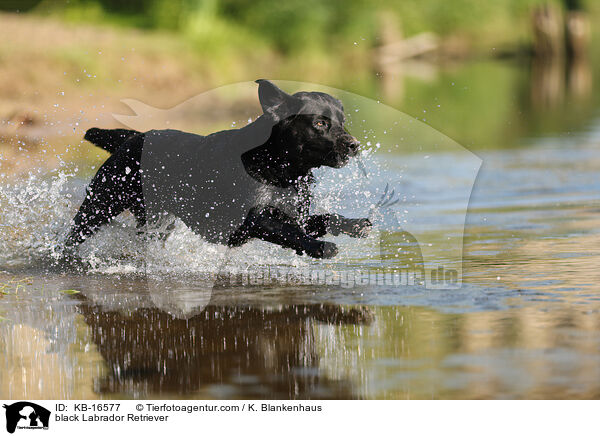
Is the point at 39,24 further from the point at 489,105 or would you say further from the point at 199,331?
the point at 199,331

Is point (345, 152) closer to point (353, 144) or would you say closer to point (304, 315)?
point (353, 144)

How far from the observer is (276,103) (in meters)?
6.20

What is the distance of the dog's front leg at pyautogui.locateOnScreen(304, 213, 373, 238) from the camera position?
642 centimetres

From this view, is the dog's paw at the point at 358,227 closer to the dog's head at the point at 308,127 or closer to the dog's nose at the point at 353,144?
the dog's head at the point at 308,127

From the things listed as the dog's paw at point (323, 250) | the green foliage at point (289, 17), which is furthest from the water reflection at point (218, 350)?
the green foliage at point (289, 17)

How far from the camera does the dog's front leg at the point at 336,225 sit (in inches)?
253

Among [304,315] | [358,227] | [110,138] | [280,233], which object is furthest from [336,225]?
[110,138]

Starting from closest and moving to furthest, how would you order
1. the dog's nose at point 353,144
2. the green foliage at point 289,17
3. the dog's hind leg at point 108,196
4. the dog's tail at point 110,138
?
the dog's nose at point 353,144 → the dog's hind leg at point 108,196 → the dog's tail at point 110,138 → the green foliage at point 289,17

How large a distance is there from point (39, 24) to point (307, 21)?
1210cm

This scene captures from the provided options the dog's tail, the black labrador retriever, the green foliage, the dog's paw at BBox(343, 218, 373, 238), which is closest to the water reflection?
the black labrador retriever

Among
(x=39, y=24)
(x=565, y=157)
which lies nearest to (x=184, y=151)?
(x=565, y=157)

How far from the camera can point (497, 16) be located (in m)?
47.7

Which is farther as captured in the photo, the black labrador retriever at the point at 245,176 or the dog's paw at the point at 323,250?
the black labrador retriever at the point at 245,176
